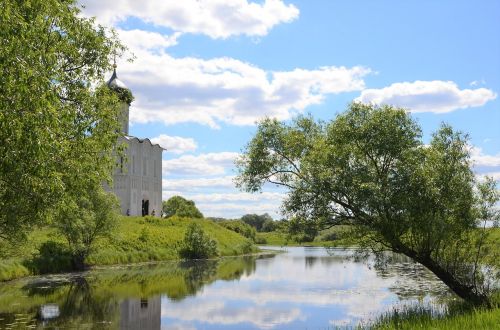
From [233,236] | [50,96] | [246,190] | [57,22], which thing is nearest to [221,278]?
[246,190]

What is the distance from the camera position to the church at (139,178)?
71500 mm

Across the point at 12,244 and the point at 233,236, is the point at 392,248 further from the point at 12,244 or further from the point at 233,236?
the point at 233,236

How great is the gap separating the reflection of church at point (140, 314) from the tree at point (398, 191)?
7.23 meters

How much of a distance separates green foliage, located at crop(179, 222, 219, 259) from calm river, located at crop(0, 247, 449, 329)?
713 inches

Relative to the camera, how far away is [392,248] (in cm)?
2020

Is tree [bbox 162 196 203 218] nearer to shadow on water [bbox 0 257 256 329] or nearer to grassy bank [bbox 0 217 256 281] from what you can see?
grassy bank [bbox 0 217 256 281]

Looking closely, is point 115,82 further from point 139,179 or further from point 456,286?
point 456,286

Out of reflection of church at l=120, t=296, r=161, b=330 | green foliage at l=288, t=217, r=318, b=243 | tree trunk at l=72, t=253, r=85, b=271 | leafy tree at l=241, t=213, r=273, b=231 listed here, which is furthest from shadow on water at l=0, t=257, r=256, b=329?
leafy tree at l=241, t=213, r=273, b=231

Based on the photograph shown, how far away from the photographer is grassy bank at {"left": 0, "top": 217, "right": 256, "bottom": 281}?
36.2m

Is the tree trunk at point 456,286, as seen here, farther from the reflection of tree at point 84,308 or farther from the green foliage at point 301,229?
the reflection of tree at point 84,308

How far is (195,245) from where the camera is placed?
197 feet

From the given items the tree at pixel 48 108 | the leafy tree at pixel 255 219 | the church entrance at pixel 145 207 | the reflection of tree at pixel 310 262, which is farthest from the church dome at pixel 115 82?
the leafy tree at pixel 255 219

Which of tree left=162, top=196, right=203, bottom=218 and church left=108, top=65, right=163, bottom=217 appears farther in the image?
tree left=162, top=196, right=203, bottom=218

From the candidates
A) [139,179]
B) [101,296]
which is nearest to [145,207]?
[139,179]
